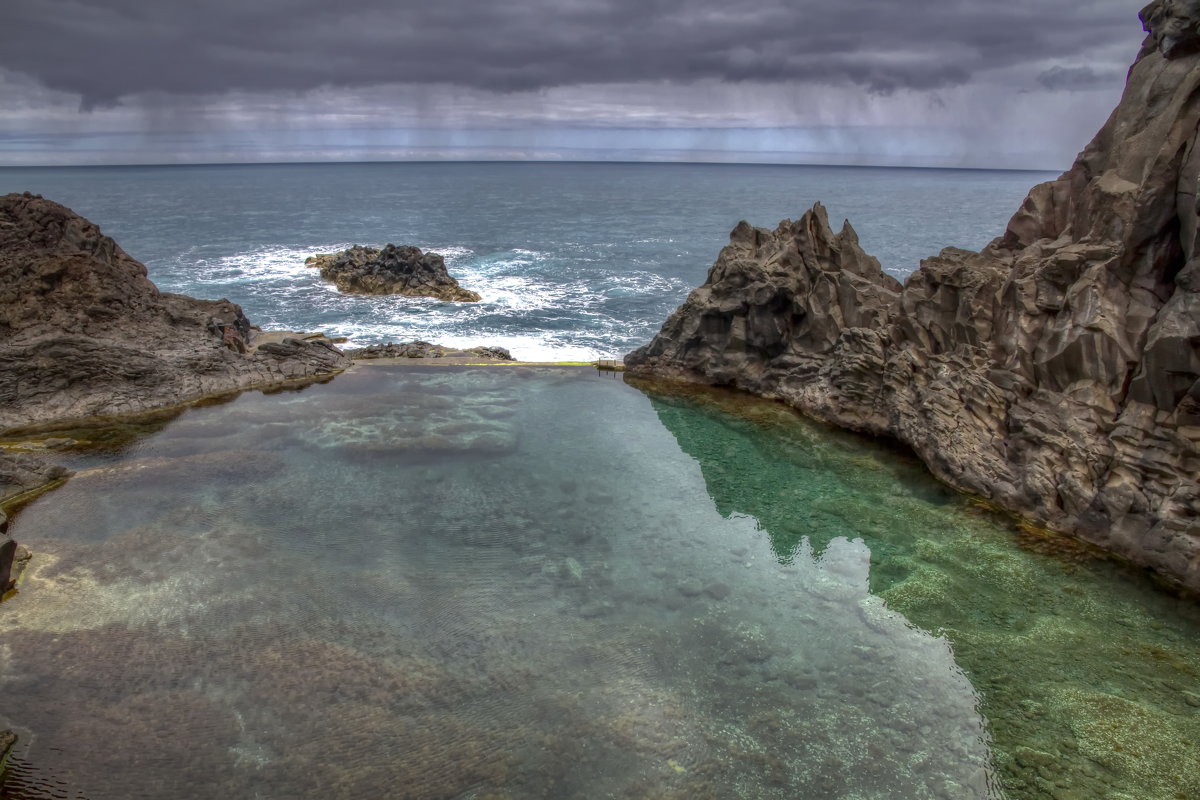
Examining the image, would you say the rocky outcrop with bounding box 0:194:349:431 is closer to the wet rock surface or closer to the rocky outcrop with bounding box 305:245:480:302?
the wet rock surface

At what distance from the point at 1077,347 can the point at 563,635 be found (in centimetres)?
1546

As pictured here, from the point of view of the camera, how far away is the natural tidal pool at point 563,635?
12758 millimetres

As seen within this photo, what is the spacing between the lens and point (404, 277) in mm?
61156

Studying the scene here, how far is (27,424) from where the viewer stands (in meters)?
26.8

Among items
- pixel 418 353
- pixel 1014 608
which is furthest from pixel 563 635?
pixel 418 353

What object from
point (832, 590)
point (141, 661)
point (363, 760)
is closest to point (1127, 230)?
point (832, 590)

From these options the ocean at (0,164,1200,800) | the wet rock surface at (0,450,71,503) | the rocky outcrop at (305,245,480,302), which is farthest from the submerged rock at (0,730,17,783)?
the rocky outcrop at (305,245,480,302)

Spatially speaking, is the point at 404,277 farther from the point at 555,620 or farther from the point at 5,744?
the point at 5,744

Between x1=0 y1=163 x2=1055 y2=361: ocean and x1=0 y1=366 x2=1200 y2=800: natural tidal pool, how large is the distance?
22.0 metres

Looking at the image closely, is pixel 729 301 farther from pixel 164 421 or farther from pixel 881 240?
pixel 881 240

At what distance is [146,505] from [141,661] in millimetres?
7649

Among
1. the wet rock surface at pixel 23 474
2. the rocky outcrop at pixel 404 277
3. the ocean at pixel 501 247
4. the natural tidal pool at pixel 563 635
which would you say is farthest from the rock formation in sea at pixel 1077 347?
the rocky outcrop at pixel 404 277

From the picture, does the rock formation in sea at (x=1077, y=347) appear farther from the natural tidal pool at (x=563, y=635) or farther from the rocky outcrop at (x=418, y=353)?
the rocky outcrop at (x=418, y=353)

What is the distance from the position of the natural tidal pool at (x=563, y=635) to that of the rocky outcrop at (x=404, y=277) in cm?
3551
